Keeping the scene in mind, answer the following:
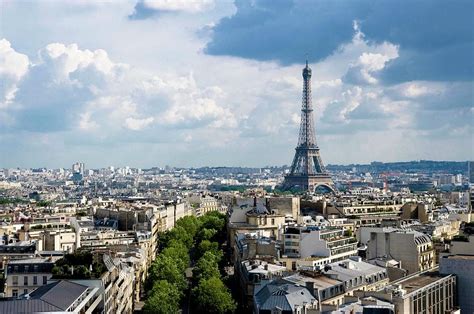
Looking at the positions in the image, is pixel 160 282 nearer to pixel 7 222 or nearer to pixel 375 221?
pixel 7 222

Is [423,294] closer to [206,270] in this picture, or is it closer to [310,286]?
[310,286]

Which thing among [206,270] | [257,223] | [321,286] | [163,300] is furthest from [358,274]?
[257,223]

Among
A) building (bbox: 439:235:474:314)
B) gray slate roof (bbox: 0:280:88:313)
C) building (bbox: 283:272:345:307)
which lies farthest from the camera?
building (bbox: 439:235:474:314)

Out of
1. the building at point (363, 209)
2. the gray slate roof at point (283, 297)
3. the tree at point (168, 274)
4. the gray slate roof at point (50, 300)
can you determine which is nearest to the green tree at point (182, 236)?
the building at point (363, 209)

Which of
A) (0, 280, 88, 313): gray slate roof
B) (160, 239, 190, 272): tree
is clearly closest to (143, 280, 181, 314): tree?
(0, 280, 88, 313): gray slate roof

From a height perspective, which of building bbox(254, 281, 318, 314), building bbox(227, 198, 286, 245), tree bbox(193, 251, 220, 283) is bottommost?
tree bbox(193, 251, 220, 283)

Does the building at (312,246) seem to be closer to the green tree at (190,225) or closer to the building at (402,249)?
the building at (402,249)

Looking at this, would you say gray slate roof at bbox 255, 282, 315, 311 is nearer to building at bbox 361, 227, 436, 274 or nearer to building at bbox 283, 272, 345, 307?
building at bbox 283, 272, 345, 307

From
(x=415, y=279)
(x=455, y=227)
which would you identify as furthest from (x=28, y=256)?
(x=455, y=227)
